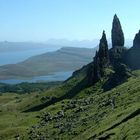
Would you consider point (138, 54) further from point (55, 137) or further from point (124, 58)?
point (55, 137)

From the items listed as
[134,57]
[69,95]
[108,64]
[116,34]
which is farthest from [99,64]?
[116,34]

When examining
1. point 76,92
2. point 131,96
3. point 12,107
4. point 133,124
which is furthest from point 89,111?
point 12,107

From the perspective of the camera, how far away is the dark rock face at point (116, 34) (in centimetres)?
18738

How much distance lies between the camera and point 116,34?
19000cm

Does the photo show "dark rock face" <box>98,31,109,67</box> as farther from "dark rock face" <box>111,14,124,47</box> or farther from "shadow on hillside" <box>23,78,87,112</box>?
"dark rock face" <box>111,14,124,47</box>

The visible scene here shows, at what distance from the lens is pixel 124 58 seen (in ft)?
569

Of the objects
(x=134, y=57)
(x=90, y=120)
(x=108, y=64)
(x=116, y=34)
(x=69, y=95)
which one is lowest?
(x=69, y=95)

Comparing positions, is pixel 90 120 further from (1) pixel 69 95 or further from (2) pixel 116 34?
(2) pixel 116 34

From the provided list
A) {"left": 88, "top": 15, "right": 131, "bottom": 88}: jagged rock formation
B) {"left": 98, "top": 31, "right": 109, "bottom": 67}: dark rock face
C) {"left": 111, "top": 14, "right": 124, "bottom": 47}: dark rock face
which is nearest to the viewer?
{"left": 88, "top": 15, "right": 131, "bottom": 88}: jagged rock formation

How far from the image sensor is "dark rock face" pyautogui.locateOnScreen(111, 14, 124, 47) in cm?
18738

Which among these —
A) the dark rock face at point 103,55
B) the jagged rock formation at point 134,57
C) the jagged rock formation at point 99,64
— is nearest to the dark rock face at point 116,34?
the jagged rock formation at point 134,57

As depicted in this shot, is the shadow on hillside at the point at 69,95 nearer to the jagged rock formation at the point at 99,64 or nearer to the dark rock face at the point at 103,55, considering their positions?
the jagged rock formation at the point at 99,64

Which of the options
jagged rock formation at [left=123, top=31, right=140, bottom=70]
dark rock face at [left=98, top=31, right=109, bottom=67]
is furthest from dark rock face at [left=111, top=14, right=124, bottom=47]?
dark rock face at [left=98, top=31, right=109, bottom=67]

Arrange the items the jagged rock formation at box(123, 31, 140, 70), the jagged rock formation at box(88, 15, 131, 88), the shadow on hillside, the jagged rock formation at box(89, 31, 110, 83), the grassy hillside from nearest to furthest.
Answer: the grassy hillside < the jagged rock formation at box(88, 15, 131, 88) < the shadow on hillside < the jagged rock formation at box(89, 31, 110, 83) < the jagged rock formation at box(123, 31, 140, 70)
